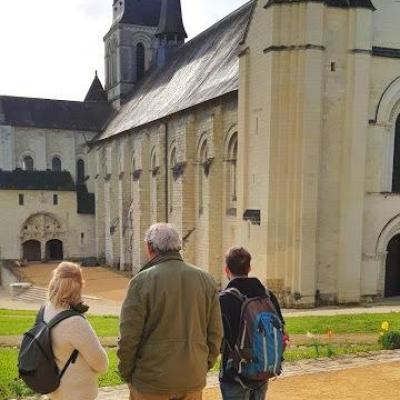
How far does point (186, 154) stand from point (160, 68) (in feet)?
55.6

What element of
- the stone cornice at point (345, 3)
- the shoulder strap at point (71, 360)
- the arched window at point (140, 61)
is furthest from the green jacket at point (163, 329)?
the arched window at point (140, 61)

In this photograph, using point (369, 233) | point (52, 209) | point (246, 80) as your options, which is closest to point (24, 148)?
point (52, 209)

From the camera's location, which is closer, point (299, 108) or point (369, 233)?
point (299, 108)

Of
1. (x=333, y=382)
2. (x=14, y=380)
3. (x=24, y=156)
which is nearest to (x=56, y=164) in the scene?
(x=24, y=156)

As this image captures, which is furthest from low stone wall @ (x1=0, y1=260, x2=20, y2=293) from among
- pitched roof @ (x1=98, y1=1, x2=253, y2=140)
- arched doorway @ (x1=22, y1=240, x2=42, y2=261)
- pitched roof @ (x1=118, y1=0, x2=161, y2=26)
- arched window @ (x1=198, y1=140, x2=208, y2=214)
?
pitched roof @ (x1=118, y1=0, x2=161, y2=26)

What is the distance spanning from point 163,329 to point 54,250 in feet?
132

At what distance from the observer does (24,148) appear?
42469 millimetres

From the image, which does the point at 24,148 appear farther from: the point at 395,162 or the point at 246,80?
the point at 395,162

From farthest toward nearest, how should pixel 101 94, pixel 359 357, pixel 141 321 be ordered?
pixel 101 94
pixel 359 357
pixel 141 321

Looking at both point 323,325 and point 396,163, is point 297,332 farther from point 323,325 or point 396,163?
point 396,163

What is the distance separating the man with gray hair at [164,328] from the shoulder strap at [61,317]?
39cm

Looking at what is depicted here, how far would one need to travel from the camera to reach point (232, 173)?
21.8 meters

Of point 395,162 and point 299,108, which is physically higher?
point 299,108

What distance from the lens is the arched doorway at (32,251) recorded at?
4138 cm
